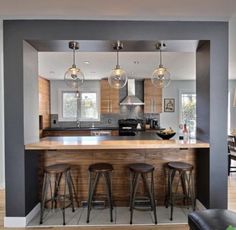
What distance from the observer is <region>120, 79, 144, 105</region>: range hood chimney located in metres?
6.51

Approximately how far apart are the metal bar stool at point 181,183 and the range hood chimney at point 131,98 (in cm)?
360

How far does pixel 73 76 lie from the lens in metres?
3.21

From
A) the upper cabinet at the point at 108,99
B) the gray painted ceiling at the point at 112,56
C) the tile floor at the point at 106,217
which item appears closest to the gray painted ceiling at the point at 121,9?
the gray painted ceiling at the point at 112,56

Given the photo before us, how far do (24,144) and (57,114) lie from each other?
14.7ft

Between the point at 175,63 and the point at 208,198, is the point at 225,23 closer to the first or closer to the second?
the point at 175,63

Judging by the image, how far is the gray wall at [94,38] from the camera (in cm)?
264

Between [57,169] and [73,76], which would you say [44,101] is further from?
[57,169]

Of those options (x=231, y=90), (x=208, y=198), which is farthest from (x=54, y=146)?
(x=231, y=90)

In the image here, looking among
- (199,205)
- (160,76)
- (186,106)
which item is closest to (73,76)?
(160,76)

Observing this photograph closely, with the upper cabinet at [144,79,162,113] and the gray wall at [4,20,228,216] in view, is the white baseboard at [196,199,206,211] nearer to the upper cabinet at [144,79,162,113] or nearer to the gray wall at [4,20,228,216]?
the gray wall at [4,20,228,216]

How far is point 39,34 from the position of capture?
2.65 metres

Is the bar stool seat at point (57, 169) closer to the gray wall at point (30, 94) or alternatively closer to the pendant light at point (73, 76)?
the gray wall at point (30, 94)

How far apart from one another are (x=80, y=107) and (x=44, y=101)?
116 centimetres

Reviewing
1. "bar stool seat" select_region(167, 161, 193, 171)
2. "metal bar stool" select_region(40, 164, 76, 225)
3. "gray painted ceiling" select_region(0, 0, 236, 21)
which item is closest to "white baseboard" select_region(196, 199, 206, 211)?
"bar stool seat" select_region(167, 161, 193, 171)
